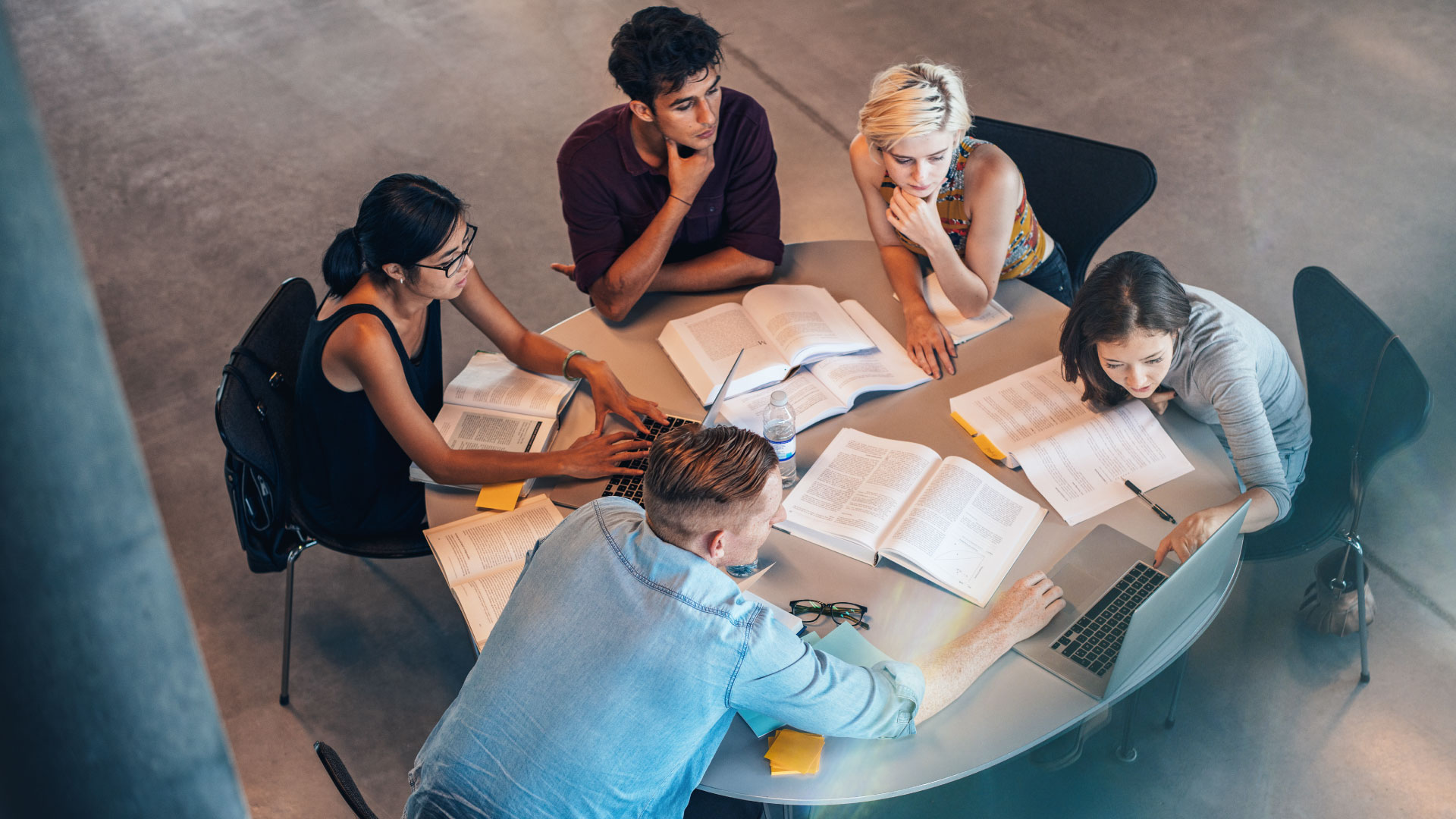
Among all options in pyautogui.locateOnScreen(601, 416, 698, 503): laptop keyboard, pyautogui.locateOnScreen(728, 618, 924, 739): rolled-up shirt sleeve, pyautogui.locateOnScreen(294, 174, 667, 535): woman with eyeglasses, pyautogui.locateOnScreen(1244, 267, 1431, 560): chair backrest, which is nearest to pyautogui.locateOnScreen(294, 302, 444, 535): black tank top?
pyautogui.locateOnScreen(294, 174, 667, 535): woman with eyeglasses

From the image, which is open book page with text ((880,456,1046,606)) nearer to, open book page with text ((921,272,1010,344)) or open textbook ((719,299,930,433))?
open textbook ((719,299,930,433))

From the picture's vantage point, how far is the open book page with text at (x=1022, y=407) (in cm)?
230

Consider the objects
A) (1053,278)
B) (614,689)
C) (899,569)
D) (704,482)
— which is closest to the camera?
(614,689)

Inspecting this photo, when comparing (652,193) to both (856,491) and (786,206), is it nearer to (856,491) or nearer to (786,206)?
(856,491)

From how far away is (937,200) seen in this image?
267cm

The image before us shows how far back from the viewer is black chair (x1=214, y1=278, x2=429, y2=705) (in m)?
2.32

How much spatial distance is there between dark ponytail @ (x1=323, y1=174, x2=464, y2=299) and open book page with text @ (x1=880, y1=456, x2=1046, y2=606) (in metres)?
1.19

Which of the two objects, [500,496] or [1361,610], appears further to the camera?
[1361,610]

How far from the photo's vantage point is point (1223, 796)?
259 cm

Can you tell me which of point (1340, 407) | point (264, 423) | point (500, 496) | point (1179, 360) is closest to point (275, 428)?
point (264, 423)

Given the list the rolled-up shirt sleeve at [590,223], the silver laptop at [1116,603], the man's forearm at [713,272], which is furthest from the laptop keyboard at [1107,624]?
the rolled-up shirt sleeve at [590,223]

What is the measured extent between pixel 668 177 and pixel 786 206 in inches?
67.3

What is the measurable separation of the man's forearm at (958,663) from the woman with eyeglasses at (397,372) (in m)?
0.78

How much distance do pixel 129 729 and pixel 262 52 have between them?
6.25 meters
